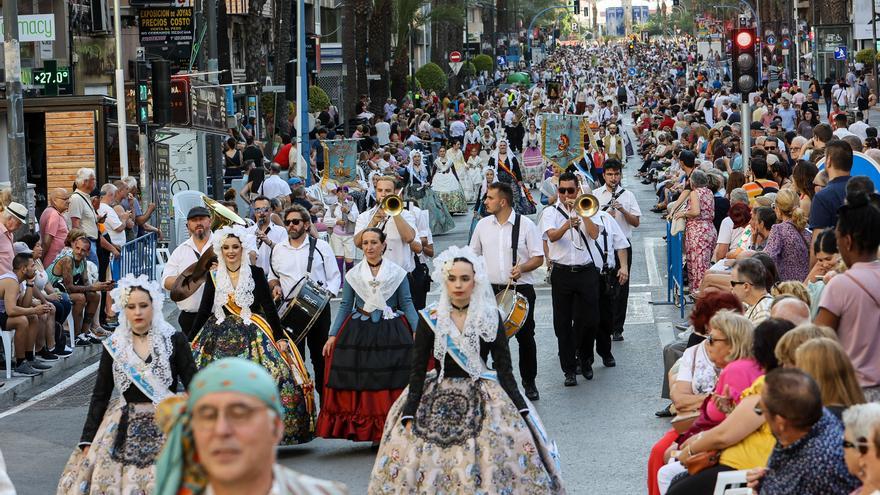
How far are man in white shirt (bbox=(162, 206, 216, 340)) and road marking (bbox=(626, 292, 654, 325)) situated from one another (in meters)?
6.18

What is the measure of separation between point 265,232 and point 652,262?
9528 mm

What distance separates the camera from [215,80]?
98.8 ft

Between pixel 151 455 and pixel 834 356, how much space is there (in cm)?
381

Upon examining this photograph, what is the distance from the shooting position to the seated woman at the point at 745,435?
22.5 ft

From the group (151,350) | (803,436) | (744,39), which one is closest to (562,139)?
(744,39)

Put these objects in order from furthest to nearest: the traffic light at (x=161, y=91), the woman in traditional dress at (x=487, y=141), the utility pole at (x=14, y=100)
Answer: the woman in traditional dress at (x=487, y=141) < the traffic light at (x=161, y=91) < the utility pole at (x=14, y=100)

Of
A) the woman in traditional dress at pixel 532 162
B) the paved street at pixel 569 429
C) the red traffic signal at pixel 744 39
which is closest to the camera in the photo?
the paved street at pixel 569 429

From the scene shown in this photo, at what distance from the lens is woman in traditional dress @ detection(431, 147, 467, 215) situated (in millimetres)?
31375

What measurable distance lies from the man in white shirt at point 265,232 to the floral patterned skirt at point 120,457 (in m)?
4.57

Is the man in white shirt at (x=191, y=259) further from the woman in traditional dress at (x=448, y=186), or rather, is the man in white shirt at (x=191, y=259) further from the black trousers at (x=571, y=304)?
the woman in traditional dress at (x=448, y=186)

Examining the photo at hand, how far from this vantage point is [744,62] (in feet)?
62.8

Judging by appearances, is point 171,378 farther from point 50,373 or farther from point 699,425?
point 50,373

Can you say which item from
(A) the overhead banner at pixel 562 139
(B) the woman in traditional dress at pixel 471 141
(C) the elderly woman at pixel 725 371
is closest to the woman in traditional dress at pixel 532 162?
(B) the woman in traditional dress at pixel 471 141

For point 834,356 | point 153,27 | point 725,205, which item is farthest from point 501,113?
point 834,356
